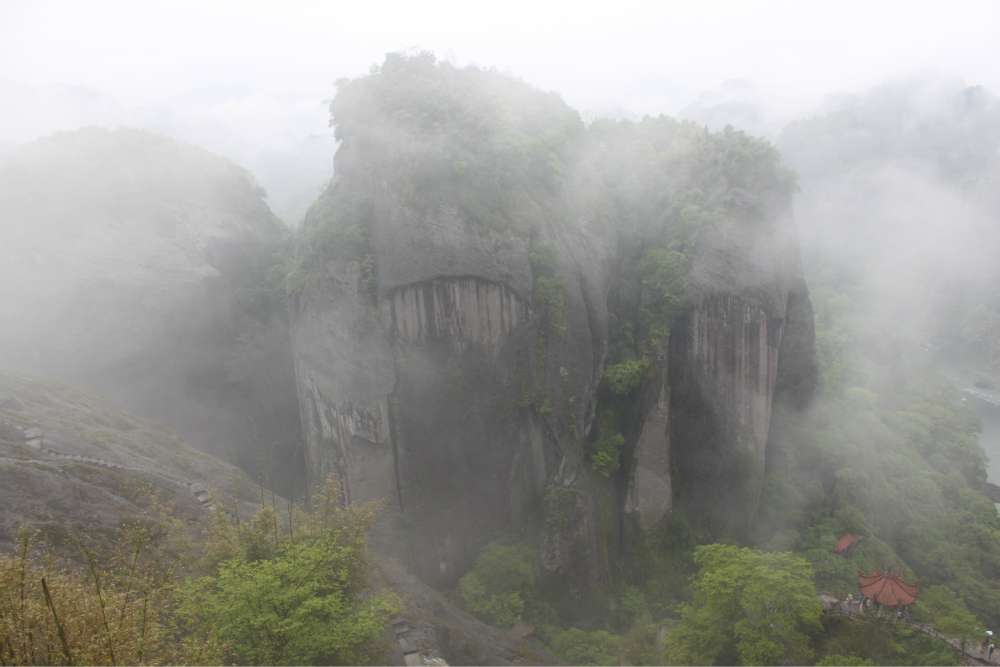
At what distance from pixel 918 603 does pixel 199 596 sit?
22754 mm

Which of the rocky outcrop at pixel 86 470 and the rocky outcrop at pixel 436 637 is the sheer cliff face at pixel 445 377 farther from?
the rocky outcrop at pixel 86 470

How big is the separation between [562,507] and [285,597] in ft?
43.4

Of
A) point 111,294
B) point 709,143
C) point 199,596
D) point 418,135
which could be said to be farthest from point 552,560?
point 111,294

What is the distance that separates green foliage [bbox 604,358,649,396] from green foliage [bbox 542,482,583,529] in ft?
15.0

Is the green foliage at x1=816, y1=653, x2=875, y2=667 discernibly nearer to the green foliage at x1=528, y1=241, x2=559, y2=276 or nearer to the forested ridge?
the forested ridge

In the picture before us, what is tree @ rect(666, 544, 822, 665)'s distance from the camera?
14164mm

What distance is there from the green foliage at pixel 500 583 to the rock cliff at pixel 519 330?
0.93m

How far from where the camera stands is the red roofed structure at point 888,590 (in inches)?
685

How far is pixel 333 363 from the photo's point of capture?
19.3 m

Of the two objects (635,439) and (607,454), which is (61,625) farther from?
(635,439)

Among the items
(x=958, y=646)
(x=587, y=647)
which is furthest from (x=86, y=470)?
(x=958, y=646)

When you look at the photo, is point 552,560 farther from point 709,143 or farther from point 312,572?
point 709,143

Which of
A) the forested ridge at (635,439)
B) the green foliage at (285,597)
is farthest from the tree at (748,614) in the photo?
the green foliage at (285,597)

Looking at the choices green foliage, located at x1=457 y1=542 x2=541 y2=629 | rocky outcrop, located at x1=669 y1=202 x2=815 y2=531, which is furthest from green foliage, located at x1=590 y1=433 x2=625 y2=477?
green foliage, located at x1=457 y1=542 x2=541 y2=629
